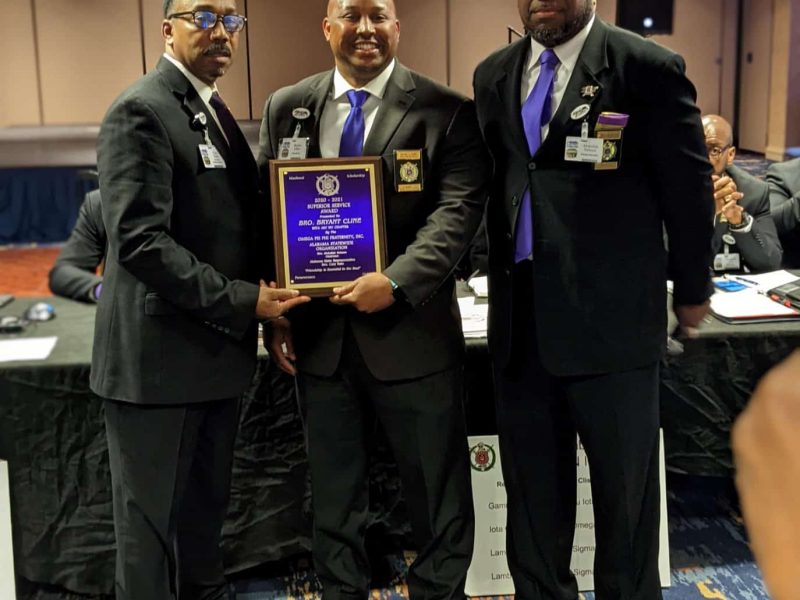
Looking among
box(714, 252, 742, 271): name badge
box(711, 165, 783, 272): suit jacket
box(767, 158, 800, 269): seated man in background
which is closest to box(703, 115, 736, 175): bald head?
box(711, 165, 783, 272): suit jacket

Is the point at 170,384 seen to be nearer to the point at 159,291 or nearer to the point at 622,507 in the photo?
the point at 159,291

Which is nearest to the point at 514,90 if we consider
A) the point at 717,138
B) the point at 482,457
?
the point at 482,457

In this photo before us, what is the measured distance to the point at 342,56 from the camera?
2006 millimetres

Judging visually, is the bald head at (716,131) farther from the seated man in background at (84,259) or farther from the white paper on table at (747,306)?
the seated man in background at (84,259)

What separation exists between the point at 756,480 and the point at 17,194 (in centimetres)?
872

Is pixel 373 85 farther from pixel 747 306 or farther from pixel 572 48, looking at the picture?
pixel 747 306

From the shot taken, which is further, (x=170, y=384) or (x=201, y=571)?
(x=201, y=571)

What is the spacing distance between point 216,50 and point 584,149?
81 centimetres

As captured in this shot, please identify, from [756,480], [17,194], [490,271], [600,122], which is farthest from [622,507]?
[17,194]

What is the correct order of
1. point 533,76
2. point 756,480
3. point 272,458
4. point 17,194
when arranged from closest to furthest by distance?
point 756,480, point 533,76, point 272,458, point 17,194

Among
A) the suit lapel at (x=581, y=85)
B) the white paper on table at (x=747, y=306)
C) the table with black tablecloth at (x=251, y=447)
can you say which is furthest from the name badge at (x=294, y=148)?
the white paper on table at (x=747, y=306)

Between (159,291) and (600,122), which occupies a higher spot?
(600,122)

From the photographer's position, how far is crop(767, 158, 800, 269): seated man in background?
376 cm

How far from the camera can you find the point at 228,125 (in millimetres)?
2004
